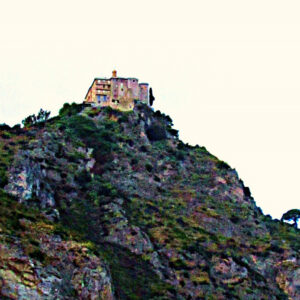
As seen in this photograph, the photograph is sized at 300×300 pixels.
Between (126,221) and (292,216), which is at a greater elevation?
(292,216)

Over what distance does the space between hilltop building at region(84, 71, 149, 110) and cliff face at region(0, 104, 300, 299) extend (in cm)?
483

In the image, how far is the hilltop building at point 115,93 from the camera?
131m

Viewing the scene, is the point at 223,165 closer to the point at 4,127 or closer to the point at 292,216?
the point at 292,216

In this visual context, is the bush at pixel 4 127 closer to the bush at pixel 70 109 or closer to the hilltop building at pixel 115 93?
the bush at pixel 70 109

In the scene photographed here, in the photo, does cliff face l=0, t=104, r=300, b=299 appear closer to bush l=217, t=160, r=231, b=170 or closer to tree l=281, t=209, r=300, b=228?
bush l=217, t=160, r=231, b=170

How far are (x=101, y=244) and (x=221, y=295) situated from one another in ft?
56.9

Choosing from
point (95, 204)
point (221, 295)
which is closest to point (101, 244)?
point (95, 204)

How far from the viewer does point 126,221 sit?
88000 mm

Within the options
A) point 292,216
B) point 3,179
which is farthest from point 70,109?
point 292,216

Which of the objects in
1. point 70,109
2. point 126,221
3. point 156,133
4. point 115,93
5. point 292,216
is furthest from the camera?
point 115,93

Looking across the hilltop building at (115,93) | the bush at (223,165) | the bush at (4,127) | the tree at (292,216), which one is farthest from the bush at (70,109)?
the tree at (292,216)

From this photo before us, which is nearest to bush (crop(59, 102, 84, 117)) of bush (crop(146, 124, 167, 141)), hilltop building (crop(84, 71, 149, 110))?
hilltop building (crop(84, 71, 149, 110))

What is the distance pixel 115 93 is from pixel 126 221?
163 feet

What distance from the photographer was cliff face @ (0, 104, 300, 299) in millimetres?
62812
